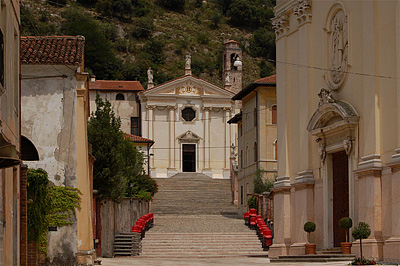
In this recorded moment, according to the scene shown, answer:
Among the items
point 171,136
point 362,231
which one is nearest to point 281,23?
point 362,231

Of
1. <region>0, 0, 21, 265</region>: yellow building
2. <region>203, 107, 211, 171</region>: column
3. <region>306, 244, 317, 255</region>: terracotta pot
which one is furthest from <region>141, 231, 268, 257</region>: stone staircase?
<region>203, 107, 211, 171</region>: column

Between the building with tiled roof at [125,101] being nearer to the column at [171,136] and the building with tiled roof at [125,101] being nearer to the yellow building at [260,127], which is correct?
the column at [171,136]

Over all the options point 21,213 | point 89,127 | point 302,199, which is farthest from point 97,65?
point 21,213

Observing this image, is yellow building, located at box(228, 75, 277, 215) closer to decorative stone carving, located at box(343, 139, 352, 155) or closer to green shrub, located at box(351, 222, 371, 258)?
decorative stone carving, located at box(343, 139, 352, 155)

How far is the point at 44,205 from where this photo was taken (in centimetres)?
2447

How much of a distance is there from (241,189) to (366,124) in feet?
134

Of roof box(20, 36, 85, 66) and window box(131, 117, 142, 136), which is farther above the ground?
window box(131, 117, 142, 136)

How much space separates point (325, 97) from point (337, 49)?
5.31ft

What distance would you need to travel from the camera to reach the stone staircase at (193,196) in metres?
62.0

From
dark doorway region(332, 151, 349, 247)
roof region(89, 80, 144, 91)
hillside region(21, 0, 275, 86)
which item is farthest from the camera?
hillside region(21, 0, 275, 86)

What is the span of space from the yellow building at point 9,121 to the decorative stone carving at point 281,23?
14250 mm

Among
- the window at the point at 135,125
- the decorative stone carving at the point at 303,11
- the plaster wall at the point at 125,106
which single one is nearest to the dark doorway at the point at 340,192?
the decorative stone carving at the point at 303,11

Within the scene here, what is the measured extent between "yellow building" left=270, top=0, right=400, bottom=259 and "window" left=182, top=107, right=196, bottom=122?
172 ft

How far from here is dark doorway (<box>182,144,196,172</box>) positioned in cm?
8431
